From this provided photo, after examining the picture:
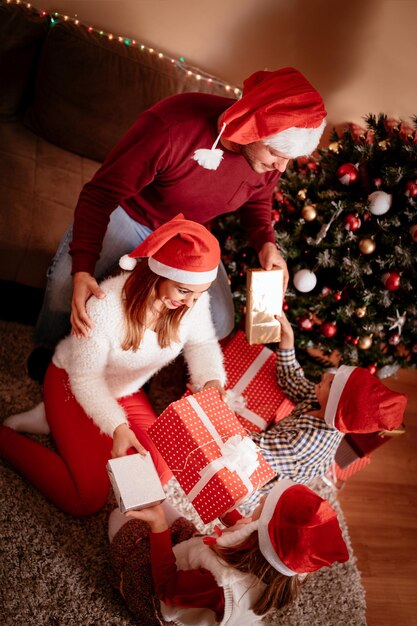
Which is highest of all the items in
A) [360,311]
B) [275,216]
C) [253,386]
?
[275,216]

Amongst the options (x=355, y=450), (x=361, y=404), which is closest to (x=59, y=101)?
(x=361, y=404)

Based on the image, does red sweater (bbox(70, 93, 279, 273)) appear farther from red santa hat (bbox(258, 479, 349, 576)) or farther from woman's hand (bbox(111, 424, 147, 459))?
red santa hat (bbox(258, 479, 349, 576))

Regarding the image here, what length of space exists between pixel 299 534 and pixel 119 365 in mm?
723

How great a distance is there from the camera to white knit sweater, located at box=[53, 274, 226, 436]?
1.43 m

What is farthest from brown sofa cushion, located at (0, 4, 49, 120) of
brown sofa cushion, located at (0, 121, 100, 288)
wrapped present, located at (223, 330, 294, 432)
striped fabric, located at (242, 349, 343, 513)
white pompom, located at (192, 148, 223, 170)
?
striped fabric, located at (242, 349, 343, 513)

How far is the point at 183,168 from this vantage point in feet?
4.90

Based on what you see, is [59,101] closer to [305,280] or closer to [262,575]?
[305,280]

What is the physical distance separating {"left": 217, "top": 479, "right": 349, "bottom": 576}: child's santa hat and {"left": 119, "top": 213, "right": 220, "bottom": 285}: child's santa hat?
61 cm

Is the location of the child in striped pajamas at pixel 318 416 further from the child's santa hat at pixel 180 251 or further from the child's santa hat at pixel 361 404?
the child's santa hat at pixel 180 251

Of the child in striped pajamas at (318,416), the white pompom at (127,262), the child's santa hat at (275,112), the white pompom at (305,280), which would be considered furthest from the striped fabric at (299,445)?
the child's santa hat at (275,112)

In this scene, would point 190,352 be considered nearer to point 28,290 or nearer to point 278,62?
point 28,290

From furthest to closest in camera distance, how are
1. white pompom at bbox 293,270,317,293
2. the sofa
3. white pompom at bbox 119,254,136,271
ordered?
the sofa
white pompom at bbox 293,270,317,293
white pompom at bbox 119,254,136,271

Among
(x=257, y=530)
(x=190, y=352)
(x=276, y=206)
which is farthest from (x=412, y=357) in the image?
(x=257, y=530)

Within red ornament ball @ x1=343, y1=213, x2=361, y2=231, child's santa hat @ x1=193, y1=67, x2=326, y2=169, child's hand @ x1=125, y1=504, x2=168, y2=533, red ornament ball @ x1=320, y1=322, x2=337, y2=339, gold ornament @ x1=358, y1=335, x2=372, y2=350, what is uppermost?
child's santa hat @ x1=193, y1=67, x2=326, y2=169
